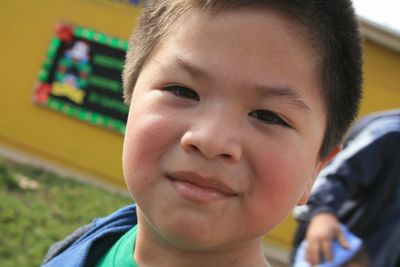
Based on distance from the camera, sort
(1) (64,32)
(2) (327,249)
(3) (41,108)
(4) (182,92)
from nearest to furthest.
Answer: (4) (182,92) → (2) (327,249) → (1) (64,32) → (3) (41,108)

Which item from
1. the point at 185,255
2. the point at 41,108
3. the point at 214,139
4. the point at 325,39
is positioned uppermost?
the point at 325,39

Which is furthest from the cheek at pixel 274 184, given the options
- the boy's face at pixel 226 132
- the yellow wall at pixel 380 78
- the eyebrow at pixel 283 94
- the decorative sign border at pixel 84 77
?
the decorative sign border at pixel 84 77

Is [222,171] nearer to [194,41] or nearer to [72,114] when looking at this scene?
[194,41]

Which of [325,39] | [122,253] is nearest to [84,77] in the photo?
[122,253]

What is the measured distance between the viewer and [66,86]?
276 inches

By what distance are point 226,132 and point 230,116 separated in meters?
0.04

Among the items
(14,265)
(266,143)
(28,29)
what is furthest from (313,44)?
(28,29)

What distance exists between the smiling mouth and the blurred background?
584cm

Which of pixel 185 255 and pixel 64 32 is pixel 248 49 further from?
pixel 64 32

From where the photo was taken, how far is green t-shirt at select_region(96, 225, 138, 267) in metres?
1.35

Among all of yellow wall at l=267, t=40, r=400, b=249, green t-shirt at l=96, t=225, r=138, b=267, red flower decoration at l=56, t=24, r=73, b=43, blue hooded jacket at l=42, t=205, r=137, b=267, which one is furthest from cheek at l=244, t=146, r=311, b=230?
red flower decoration at l=56, t=24, r=73, b=43

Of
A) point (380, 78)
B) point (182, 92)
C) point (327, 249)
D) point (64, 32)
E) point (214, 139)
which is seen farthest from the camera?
point (64, 32)

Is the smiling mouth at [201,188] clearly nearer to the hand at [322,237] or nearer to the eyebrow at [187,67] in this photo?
the eyebrow at [187,67]

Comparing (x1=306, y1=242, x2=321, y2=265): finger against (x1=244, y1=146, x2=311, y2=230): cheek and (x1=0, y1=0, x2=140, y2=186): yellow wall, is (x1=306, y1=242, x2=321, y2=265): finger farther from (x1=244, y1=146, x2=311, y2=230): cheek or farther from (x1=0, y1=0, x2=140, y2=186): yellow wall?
(x1=0, y1=0, x2=140, y2=186): yellow wall
